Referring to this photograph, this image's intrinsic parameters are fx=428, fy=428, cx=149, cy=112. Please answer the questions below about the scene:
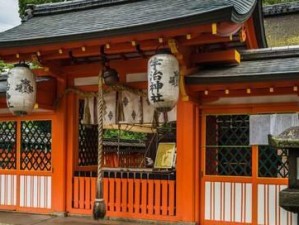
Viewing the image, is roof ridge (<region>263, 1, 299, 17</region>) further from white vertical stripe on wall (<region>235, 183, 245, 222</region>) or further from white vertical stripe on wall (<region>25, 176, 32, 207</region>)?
white vertical stripe on wall (<region>25, 176, 32, 207</region>)

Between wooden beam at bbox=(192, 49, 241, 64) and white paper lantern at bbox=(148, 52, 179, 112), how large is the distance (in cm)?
91

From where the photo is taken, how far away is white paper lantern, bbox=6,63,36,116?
777 cm

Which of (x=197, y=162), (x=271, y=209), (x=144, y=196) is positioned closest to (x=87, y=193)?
(x=144, y=196)

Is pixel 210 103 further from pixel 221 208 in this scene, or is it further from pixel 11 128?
pixel 11 128

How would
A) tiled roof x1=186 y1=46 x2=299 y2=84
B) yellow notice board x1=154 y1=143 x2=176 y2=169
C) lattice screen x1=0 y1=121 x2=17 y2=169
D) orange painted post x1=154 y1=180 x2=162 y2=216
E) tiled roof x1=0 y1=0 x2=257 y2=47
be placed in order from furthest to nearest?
yellow notice board x1=154 y1=143 x2=176 y2=169, lattice screen x1=0 y1=121 x2=17 y2=169, orange painted post x1=154 y1=180 x2=162 y2=216, tiled roof x1=186 y1=46 x2=299 y2=84, tiled roof x1=0 y1=0 x2=257 y2=47

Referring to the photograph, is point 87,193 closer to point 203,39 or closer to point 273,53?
point 203,39

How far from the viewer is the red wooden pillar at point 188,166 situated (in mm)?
7680

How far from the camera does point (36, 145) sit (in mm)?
9414

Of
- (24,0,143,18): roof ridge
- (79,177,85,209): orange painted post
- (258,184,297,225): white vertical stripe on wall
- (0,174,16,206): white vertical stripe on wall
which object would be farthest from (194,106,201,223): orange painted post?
(0,174,16,206): white vertical stripe on wall

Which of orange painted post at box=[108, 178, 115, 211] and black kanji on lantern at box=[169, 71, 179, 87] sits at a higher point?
black kanji on lantern at box=[169, 71, 179, 87]

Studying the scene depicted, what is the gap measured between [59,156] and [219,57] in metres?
3.93

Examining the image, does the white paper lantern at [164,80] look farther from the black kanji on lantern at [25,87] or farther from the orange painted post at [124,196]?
the black kanji on lantern at [25,87]

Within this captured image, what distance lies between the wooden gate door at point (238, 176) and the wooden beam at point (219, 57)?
101 centimetres

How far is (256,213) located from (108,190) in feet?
9.61
